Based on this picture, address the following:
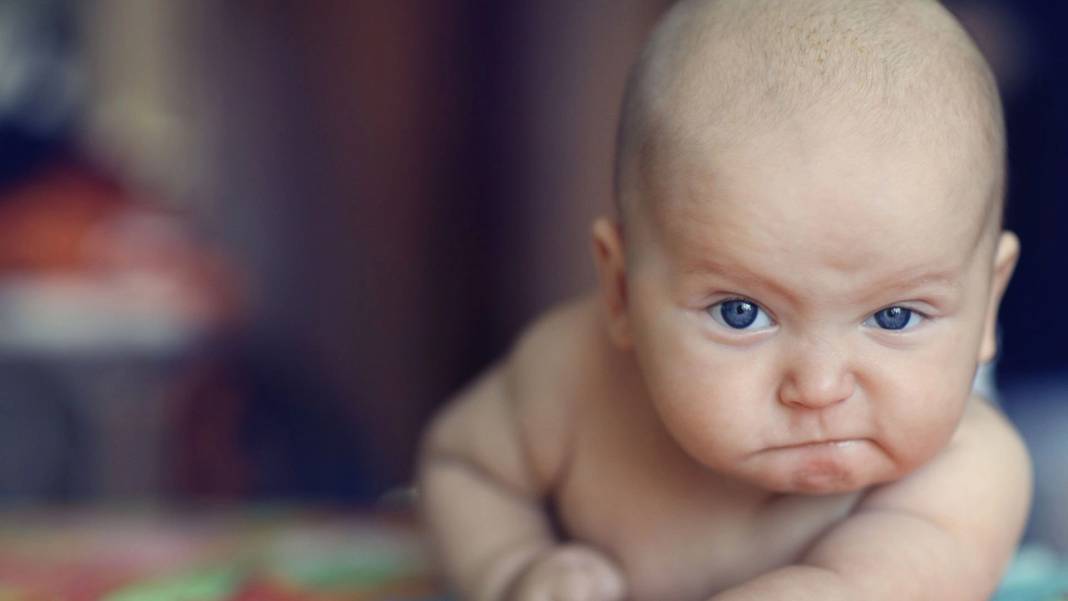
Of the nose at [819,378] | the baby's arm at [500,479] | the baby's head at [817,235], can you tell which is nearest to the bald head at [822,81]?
the baby's head at [817,235]

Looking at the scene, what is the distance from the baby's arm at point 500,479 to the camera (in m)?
0.93

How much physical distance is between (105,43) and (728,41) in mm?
2119

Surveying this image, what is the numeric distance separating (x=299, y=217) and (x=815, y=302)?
203 cm

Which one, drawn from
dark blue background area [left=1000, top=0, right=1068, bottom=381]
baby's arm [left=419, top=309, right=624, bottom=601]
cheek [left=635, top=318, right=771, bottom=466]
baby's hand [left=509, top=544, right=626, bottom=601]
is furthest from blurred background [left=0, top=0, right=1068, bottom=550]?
cheek [left=635, top=318, right=771, bottom=466]

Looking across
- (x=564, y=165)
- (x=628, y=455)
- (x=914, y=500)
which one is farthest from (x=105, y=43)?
(x=914, y=500)

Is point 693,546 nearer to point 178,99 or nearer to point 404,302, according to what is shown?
point 404,302

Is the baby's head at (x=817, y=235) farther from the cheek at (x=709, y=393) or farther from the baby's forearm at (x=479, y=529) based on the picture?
the baby's forearm at (x=479, y=529)

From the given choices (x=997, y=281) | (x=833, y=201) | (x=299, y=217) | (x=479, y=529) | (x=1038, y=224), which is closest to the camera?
(x=833, y=201)

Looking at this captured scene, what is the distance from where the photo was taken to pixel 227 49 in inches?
104

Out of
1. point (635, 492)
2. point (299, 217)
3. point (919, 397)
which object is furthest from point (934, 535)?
point (299, 217)

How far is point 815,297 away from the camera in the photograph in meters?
0.72

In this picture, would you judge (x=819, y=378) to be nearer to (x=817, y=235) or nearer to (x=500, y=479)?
(x=817, y=235)

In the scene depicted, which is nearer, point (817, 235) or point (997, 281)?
point (817, 235)

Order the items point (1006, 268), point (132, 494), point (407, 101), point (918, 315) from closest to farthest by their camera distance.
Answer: point (918, 315), point (1006, 268), point (132, 494), point (407, 101)
